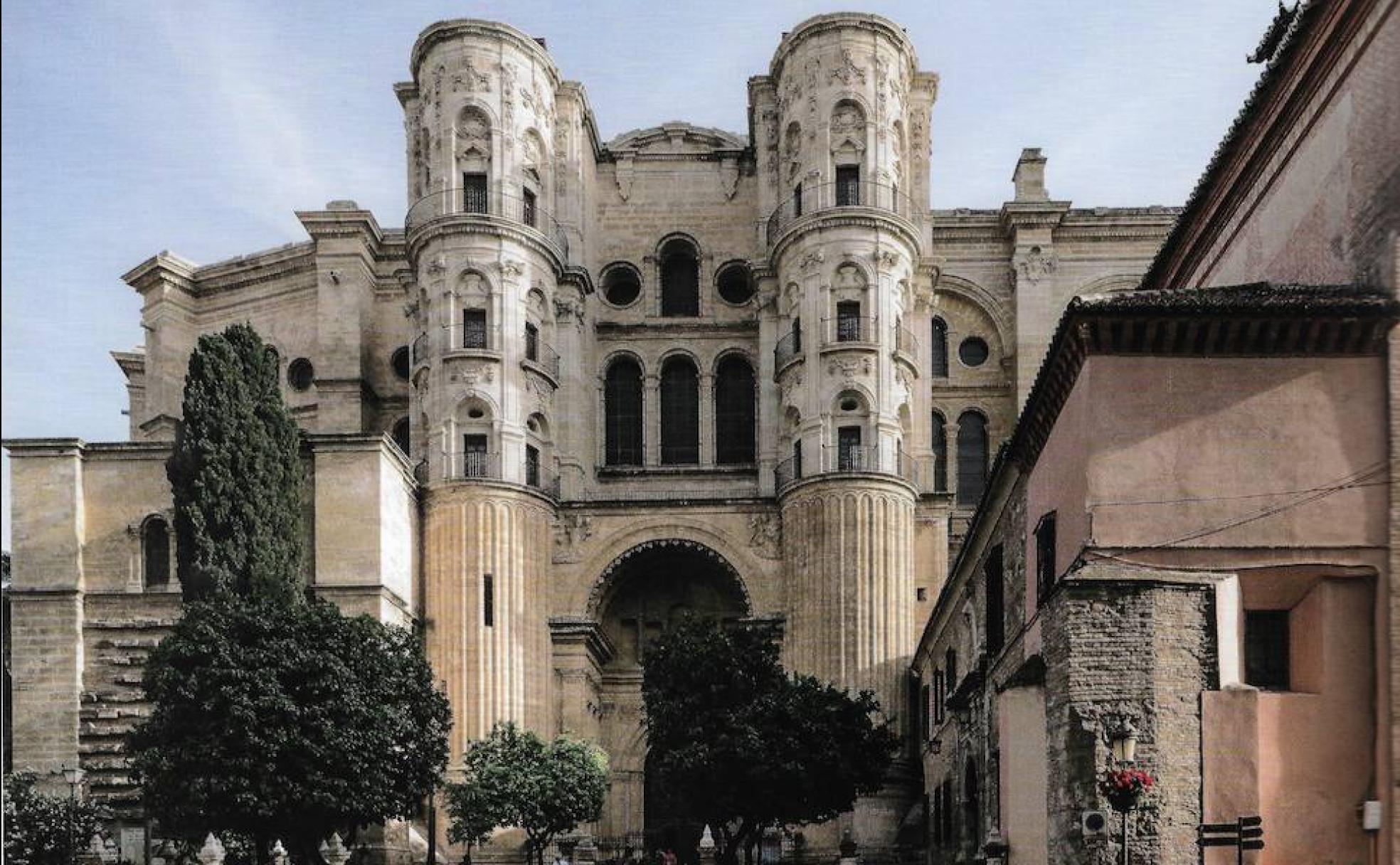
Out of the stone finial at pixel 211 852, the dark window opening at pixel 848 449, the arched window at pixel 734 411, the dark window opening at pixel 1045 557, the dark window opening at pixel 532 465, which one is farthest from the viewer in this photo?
the arched window at pixel 734 411

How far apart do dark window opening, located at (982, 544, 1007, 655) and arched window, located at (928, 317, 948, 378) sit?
24.8 metres

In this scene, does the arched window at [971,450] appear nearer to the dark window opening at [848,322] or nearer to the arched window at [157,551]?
the dark window opening at [848,322]

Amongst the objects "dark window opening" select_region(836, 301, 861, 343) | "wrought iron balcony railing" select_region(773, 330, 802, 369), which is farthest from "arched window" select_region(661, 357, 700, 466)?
"dark window opening" select_region(836, 301, 861, 343)

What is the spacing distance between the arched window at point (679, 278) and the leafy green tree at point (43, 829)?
2288cm

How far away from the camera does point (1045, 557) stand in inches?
821

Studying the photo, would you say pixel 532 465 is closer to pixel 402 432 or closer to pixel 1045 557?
pixel 402 432

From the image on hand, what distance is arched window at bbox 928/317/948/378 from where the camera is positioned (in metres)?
52.6

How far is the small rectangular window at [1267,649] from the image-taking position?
1808cm

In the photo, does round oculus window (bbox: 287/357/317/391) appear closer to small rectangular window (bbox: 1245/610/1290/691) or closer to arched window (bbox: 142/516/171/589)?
arched window (bbox: 142/516/171/589)

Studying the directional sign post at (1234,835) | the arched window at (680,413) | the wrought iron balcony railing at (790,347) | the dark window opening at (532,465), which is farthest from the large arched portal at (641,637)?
the directional sign post at (1234,835)

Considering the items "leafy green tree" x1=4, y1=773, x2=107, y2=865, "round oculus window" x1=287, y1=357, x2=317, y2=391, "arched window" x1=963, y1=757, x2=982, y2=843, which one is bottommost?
"leafy green tree" x1=4, y1=773, x2=107, y2=865

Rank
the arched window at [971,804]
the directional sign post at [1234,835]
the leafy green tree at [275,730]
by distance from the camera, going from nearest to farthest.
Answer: the directional sign post at [1234,835]
the arched window at [971,804]
the leafy green tree at [275,730]

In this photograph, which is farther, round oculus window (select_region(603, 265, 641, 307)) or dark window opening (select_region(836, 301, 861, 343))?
round oculus window (select_region(603, 265, 641, 307))

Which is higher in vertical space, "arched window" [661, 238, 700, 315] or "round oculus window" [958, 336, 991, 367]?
"arched window" [661, 238, 700, 315]
